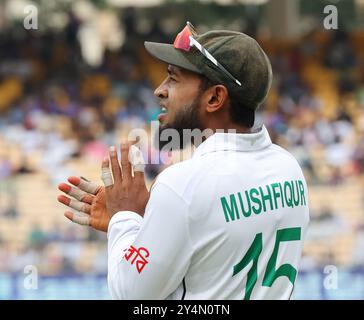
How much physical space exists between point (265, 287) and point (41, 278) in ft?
28.7

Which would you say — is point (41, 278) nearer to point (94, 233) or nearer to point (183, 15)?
point (94, 233)

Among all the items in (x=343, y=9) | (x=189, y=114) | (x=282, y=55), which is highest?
(x=343, y=9)

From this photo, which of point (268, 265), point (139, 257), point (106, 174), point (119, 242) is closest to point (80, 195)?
point (106, 174)

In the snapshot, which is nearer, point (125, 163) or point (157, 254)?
point (157, 254)

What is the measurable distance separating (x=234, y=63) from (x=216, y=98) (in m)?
0.11

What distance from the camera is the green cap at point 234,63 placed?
2.65 m

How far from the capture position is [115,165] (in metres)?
2.66

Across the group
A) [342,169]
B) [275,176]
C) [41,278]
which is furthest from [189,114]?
[342,169]

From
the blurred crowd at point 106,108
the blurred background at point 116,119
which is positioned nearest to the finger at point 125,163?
the blurred background at point 116,119

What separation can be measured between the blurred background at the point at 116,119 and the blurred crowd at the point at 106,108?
0.02 metres

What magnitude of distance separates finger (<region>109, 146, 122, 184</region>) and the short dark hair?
1.02 ft

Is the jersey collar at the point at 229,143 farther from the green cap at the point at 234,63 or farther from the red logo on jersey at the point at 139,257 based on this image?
the red logo on jersey at the point at 139,257

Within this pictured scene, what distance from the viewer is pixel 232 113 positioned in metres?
2.70

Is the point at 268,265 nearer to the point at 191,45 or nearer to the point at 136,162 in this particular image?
the point at 136,162
